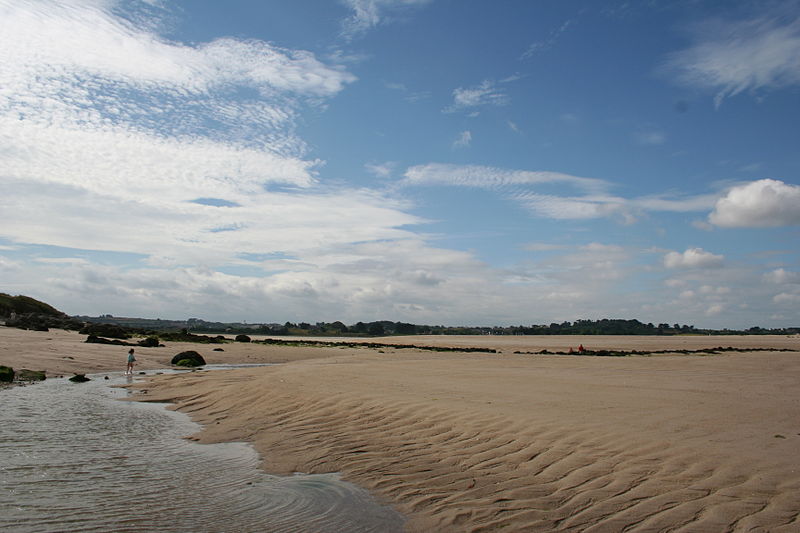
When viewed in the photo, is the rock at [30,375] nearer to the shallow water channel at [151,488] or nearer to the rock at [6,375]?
the rock at [6,375]

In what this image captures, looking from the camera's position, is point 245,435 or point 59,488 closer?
point 59,488

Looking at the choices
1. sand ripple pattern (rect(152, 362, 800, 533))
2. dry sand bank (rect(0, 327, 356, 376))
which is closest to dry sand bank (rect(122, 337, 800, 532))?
sand ripple pattern (rect(152, 362, 800, 533))

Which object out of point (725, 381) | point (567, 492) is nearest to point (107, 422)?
point (567, 492)

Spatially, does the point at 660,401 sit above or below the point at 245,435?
above

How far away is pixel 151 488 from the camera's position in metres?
7.47

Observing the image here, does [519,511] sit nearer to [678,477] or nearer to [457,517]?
[457,517]

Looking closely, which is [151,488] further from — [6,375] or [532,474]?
[6,375]

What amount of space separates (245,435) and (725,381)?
52.2 feet

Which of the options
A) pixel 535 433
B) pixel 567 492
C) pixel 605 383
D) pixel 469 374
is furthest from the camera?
pixel 469 374

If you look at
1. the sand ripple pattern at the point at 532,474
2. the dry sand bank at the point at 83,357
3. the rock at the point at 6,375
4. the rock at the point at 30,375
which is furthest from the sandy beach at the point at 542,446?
the dry sand bank at the point at 83,357

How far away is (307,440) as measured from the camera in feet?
34.0

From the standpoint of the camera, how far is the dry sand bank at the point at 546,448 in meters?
5.96

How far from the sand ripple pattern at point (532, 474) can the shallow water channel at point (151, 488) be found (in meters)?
0.73

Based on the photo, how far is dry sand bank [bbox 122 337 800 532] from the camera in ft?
19.6
